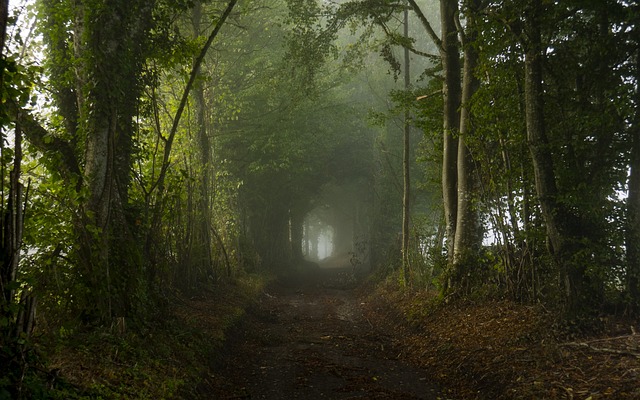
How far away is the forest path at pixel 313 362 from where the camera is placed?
6771mm

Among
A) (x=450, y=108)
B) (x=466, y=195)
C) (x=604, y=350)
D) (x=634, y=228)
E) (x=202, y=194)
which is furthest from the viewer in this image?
(x=202, y=194)

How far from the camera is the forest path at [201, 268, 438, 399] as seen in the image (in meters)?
6.77

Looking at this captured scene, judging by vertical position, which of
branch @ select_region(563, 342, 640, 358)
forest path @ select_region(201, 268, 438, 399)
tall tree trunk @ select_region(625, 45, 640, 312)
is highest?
tall tree trunk @ select_region(625, 45, 640, 312)

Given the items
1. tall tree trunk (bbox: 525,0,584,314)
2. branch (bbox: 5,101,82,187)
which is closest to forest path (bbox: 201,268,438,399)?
tall tree trunk (bbox: 525,0,584,314)

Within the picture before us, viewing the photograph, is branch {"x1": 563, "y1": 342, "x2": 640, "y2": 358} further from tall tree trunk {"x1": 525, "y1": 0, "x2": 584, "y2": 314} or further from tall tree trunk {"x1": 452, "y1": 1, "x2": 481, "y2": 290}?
tall tree trunk {"x1": 452, "y1": 1, "x2": 481, "y2": 290}

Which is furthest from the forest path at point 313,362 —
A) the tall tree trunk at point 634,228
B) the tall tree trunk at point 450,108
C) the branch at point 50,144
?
the branch at point 50,144

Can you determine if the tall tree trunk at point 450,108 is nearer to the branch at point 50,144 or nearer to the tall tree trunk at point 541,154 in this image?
the tall tree trunk at point 541,154

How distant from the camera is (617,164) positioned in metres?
7.48

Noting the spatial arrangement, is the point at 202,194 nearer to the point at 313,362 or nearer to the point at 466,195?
the point at 313,362

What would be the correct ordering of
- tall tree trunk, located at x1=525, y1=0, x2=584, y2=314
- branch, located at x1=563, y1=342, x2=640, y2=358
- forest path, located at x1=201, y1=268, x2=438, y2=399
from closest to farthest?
branch, located at x1=563, y1=342, x2=640, y2=358 < forest path, located at x1=201, y1=268, x2=438, y2=399 < tall tree trunk, located at x1=525, y1=0, x2=584, y2=314

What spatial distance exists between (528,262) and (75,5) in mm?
8830

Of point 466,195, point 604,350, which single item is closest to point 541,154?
point 604,350

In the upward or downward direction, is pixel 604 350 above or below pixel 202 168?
below

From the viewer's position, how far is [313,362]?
8.23 m
